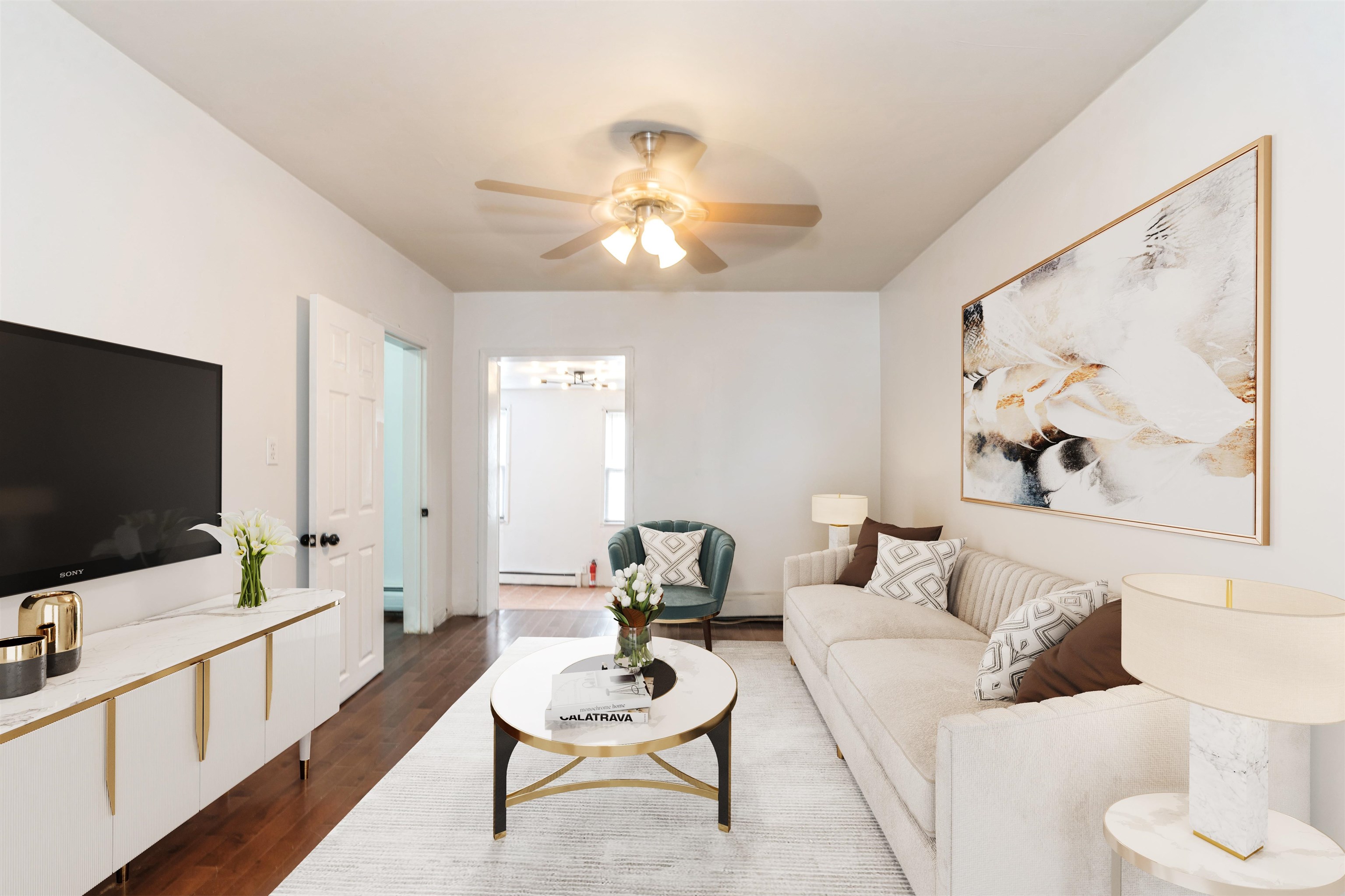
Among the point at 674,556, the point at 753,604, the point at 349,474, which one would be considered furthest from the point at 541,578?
the point at 349,474

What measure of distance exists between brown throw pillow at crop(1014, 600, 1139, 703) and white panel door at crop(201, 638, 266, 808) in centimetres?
251

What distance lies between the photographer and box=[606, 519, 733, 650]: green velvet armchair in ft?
12.5

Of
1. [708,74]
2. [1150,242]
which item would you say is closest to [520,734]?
[708,74]

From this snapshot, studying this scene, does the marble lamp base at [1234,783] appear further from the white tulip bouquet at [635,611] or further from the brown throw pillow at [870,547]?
the brown throw pillow at [870,547]

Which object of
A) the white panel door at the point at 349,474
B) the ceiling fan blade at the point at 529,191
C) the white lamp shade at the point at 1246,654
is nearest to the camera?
the white lamp shade at the point at 1246,654

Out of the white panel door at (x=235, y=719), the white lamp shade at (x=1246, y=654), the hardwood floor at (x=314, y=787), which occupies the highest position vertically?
the white lamp shade at (x=1246, y=654)

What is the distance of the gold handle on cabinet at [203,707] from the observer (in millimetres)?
1842

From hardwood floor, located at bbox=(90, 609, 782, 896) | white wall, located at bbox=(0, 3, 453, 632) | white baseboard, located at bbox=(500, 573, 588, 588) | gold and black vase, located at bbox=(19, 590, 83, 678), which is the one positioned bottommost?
white baseboard, located at bbox=(500, 573, 588, 588)

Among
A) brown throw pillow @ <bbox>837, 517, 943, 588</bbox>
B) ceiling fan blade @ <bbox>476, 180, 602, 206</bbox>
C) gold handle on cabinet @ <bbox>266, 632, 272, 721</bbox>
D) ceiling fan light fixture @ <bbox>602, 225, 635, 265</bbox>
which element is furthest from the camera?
brown throw pillow @ <bbox>837, 517, 943, 588</bbox>

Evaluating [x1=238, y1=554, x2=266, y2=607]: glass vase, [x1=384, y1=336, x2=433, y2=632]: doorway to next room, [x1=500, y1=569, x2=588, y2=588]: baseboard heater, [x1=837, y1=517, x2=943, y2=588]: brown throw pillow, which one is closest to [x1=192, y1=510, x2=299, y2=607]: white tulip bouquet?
[x1=238, y1=554, x2=266, y2=607]: glass vase

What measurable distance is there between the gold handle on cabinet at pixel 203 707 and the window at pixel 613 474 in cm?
505

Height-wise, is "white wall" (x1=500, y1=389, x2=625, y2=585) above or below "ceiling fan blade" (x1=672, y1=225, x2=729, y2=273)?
below

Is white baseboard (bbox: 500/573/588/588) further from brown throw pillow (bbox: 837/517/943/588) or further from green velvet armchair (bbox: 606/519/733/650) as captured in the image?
brown throw pillow (bbox: 837/517/943/588)

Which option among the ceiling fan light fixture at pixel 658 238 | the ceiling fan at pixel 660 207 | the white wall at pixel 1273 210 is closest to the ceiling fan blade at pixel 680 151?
the ceiling fan at pixel 660 207
